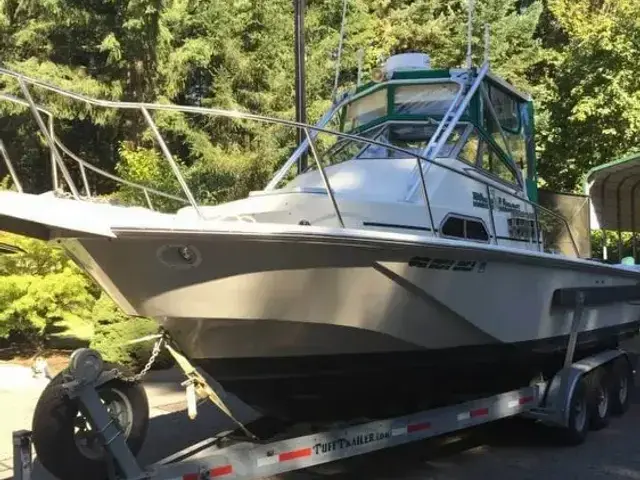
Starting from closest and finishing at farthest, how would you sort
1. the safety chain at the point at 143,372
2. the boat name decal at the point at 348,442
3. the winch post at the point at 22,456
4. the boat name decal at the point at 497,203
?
1. the winch post at the point at 22,456
2. the safety chain at the point at 143,372
3. the boat name decal at the point at 348,442
4. the boat name decal at the point at 497,203

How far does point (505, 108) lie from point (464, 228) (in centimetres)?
219

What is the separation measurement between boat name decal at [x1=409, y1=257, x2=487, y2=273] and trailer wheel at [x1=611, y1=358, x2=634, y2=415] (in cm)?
331

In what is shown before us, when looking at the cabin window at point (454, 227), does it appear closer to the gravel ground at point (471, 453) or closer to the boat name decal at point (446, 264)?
the boat name decal at point (446, 264)

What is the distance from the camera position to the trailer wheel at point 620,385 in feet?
26.0

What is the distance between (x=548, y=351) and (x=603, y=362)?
115 cm

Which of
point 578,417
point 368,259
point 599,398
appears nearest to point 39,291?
point 368,259

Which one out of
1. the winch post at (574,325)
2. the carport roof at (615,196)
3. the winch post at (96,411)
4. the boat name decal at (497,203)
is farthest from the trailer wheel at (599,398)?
the winch post at (96,411)

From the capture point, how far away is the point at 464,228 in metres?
6.08

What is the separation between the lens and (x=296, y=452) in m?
4.76

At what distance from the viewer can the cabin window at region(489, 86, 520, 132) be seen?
7512mm

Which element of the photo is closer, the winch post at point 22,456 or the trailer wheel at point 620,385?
the winch post at point 22,456

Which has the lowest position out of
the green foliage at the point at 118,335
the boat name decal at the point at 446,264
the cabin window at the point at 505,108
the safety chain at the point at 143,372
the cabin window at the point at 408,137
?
the green foliage at the point at 118,335

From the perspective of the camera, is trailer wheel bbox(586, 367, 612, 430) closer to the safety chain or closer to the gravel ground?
the gravel ground

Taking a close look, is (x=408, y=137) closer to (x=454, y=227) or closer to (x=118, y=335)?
(x=454, y=227)
